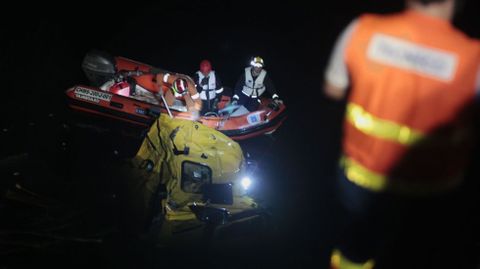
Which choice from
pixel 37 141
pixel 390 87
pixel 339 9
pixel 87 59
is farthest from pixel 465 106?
pixel 339 9

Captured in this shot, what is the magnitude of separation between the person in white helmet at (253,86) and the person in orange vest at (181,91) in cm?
90

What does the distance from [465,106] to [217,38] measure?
10.6 m

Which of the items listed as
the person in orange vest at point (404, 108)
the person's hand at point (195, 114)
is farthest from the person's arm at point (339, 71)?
the person's hand at point (195, 114)

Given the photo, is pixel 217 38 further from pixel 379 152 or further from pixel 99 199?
pixel 379 152

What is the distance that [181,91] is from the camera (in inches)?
255

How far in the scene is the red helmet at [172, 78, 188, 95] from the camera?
6453 mm

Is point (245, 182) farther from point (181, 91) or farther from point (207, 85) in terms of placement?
point (207, 85)

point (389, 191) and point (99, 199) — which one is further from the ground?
point (389, 191)

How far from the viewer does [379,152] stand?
1.82m

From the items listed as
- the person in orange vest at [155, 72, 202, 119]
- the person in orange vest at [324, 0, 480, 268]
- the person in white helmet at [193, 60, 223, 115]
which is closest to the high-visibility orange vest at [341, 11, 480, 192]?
the person in orange vest at [324, 0, 480, 268]

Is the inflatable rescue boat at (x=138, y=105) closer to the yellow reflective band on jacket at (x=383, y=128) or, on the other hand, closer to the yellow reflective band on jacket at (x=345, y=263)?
the yellow reflective band on jacket at (x=345, y=263)

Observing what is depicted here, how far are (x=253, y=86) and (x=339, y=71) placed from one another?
18.0 feet

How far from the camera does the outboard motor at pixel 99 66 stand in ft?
22.9

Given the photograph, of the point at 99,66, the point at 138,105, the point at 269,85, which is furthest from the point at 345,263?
the point at 99,66
